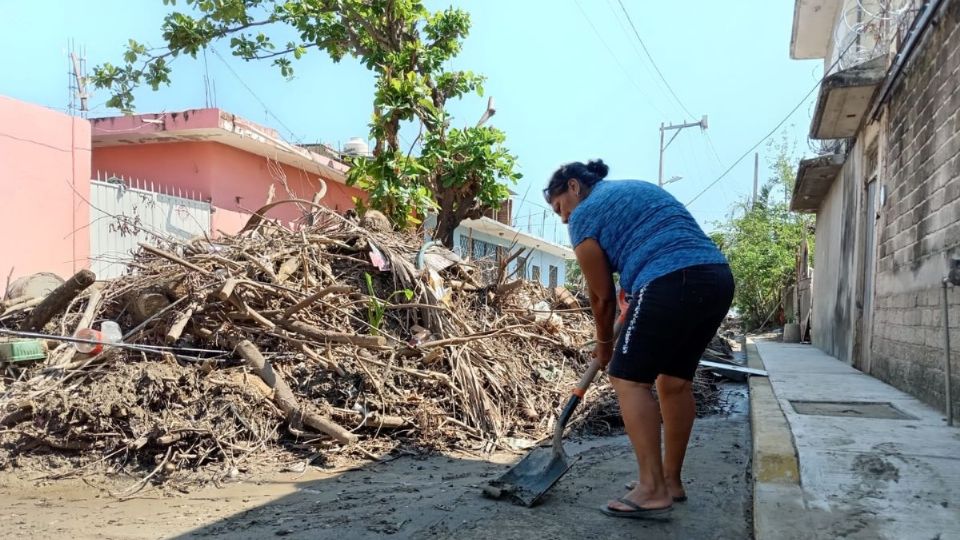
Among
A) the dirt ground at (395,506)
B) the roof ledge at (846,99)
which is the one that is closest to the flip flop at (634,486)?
the dirt ground at (395,506)

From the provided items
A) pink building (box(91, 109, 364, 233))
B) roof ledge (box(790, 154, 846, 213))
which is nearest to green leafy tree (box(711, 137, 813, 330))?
roof ledge (box(790, 154, 846, 213))

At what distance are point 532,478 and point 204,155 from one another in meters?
10.6

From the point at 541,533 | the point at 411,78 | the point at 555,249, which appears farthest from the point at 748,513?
the point at 555,249

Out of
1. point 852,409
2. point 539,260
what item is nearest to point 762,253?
point 539,260

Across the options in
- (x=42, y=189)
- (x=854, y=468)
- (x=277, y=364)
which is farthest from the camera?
(x=42, y=189)

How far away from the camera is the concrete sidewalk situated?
2.24 m

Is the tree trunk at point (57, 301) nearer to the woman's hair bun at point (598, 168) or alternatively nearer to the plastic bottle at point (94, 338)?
the plastic bottle at point (94, 338)

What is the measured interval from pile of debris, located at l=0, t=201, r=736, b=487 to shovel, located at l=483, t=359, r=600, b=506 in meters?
1.22

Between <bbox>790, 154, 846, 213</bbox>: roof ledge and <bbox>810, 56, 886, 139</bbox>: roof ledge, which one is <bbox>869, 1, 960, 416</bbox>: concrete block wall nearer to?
<bbox>810, 56, 886, 139</bbox>: roof ledge

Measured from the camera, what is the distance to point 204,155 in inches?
460

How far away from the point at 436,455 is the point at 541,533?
175 cm

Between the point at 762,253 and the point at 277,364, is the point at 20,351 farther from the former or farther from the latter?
the point at 762,253

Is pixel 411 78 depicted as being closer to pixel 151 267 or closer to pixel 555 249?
pixel 151 267

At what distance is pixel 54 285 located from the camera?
6043 mm
